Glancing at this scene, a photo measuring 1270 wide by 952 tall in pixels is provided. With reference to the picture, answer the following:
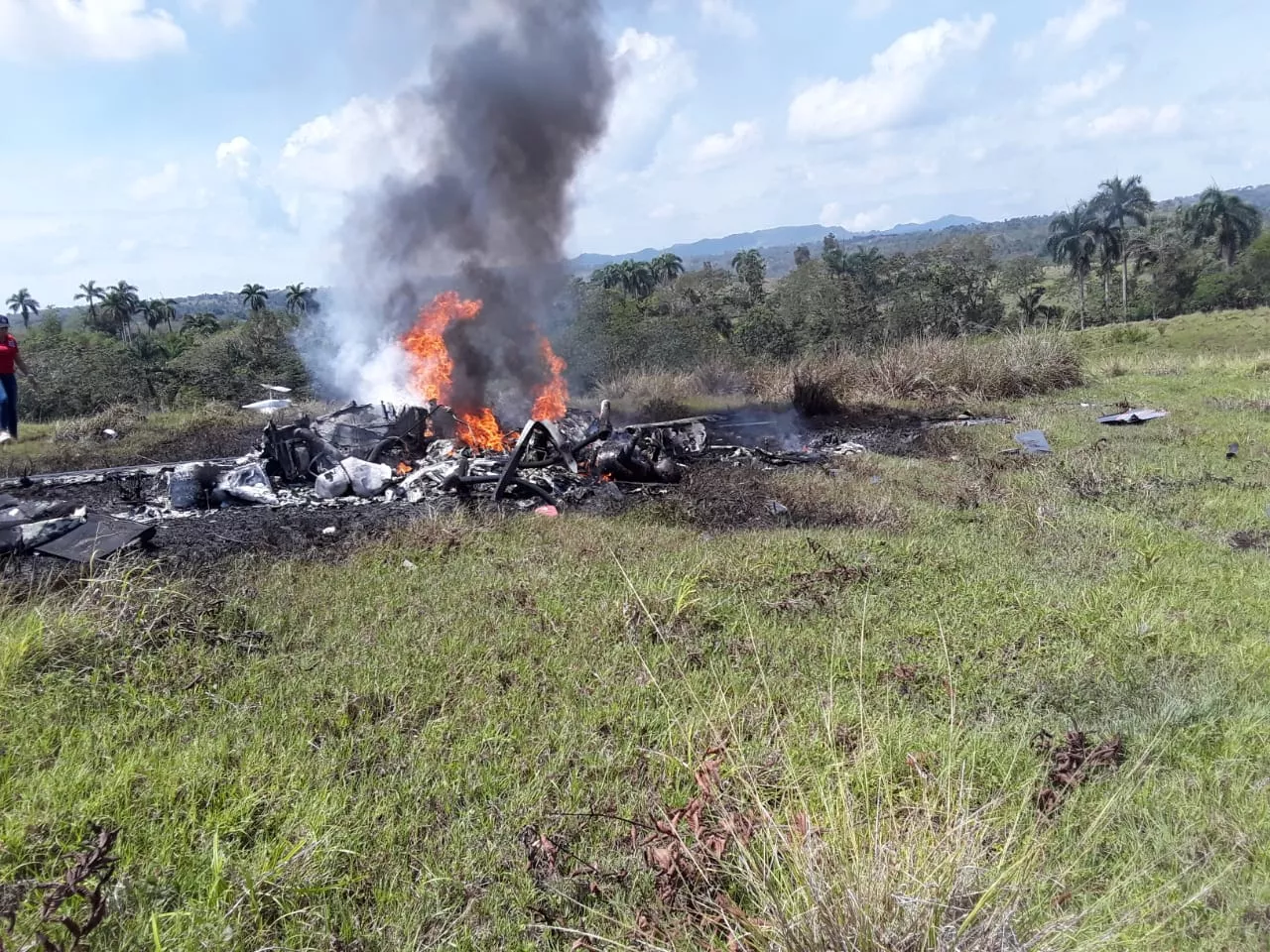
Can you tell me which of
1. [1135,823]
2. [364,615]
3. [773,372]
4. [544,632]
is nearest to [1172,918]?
[1135,823]

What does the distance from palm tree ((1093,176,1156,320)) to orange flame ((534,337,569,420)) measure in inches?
2277

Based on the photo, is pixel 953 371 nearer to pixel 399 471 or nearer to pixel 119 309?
pixel 399 471

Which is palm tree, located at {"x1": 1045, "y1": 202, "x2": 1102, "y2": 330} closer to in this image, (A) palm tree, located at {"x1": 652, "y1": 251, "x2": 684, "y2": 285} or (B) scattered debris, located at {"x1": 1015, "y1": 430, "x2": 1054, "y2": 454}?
(A) palm tree, located at {"x1": 652, "y1": 251, "x2": 684, "y2": 285}

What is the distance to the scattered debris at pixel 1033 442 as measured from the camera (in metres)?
10.3

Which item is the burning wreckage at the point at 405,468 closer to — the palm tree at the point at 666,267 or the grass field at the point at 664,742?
the grass field at the point at 664,742

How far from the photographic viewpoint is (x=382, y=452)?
9750 millimetres

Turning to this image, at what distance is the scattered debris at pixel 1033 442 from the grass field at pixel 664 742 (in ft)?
12.8

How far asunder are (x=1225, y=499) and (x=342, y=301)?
15.7m

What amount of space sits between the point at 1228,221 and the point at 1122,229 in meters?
10.7

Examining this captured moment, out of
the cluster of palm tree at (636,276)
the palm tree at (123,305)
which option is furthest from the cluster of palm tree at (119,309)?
the cluster of palm tree at (636,276)

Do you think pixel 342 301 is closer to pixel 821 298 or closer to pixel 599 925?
pixel 599 925

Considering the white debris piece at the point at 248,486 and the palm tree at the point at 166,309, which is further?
the palm tree at the point at 166,309

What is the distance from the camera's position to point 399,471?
9.21 meters

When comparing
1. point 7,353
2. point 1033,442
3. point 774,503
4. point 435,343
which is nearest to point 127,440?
point 7,353
